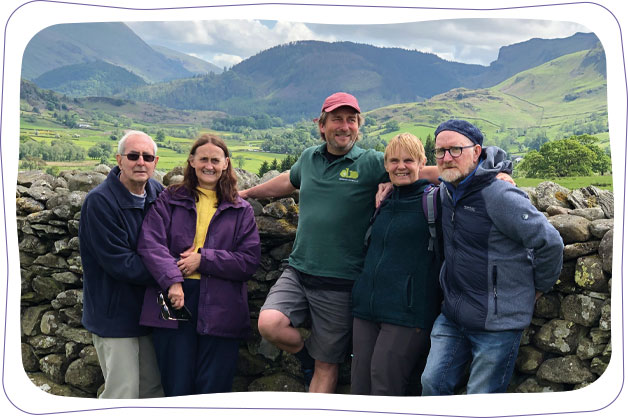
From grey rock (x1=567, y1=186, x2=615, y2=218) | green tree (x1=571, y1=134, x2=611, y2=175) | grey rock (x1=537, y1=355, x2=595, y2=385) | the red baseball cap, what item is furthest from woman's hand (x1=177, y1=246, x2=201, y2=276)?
green tree (x1=571, y1=134, x2=611, y2=175)

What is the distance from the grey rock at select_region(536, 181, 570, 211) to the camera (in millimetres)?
6086

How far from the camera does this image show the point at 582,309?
16.8ft

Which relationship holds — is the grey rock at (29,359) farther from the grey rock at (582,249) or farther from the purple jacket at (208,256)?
the grey rock at (582,249)

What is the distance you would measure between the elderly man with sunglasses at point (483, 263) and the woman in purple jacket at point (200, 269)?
2145mm

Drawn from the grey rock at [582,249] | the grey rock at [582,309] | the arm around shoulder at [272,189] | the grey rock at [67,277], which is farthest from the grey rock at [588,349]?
the grey rock at [67,277]

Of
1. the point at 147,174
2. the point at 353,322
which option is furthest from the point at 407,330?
the point at 147,174

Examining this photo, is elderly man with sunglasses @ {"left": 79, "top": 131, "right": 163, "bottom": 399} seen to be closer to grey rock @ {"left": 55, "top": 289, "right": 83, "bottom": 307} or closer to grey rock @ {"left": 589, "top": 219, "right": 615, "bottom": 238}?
grey rock @ {"left": 55, "top": 289, "right": 83, "bottom": 307}

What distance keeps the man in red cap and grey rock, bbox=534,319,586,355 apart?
2.04 metres

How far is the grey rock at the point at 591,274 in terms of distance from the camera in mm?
5039

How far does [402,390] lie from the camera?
4.99m

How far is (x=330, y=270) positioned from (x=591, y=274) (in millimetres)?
2656

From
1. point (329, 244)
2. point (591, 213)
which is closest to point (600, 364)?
point (591, 213)

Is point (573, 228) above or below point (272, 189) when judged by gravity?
below

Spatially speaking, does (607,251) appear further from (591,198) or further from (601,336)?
(591,198)
